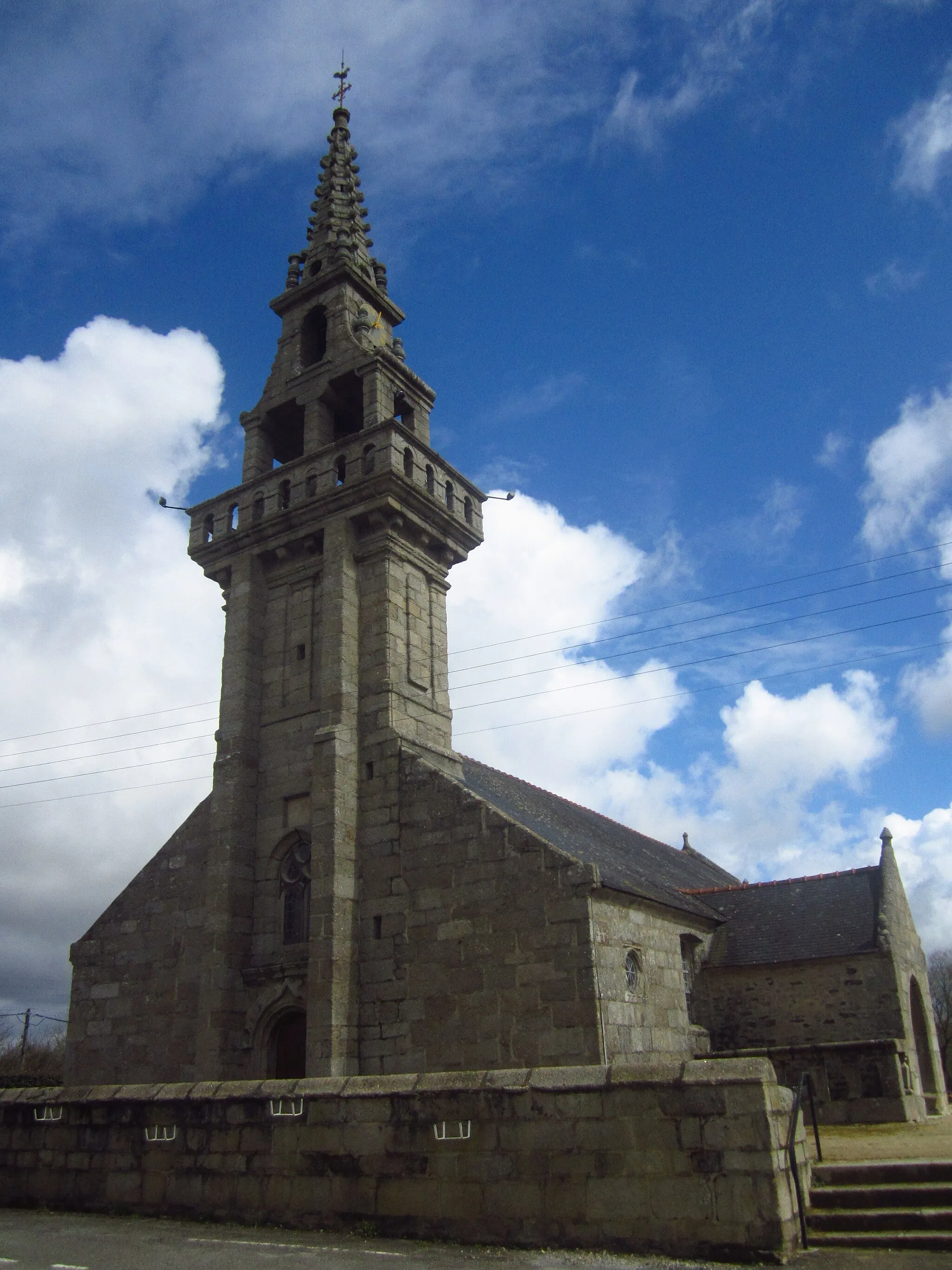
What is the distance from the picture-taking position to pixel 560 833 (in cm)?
1873

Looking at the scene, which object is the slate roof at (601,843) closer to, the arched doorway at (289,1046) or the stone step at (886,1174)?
the arched doorway at (289,1046)

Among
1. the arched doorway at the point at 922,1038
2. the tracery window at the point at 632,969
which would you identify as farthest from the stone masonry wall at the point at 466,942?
the arched doorway at the point at 922,1038

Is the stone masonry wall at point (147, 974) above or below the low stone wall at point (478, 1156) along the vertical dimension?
above

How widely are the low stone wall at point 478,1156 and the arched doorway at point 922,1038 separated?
14.4 metres

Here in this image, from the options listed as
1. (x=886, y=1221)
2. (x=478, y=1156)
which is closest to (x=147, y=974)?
(x=478, y=1156)

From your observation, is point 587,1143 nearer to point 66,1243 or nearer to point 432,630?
point 66,1243

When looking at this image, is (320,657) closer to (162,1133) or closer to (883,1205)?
(162,1133)

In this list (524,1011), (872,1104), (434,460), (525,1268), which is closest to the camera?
(525,1268)

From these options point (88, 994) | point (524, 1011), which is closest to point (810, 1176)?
point (524, 1011)

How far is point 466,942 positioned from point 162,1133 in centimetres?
541

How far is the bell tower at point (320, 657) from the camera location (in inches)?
631

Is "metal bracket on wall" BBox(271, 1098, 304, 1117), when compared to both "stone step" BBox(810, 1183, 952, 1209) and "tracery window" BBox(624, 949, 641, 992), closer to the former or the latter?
"stone step" BBox(810, 1183, 952, 1209)

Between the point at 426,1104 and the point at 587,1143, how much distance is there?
1.57 m

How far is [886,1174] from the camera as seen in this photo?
28.2 feet
